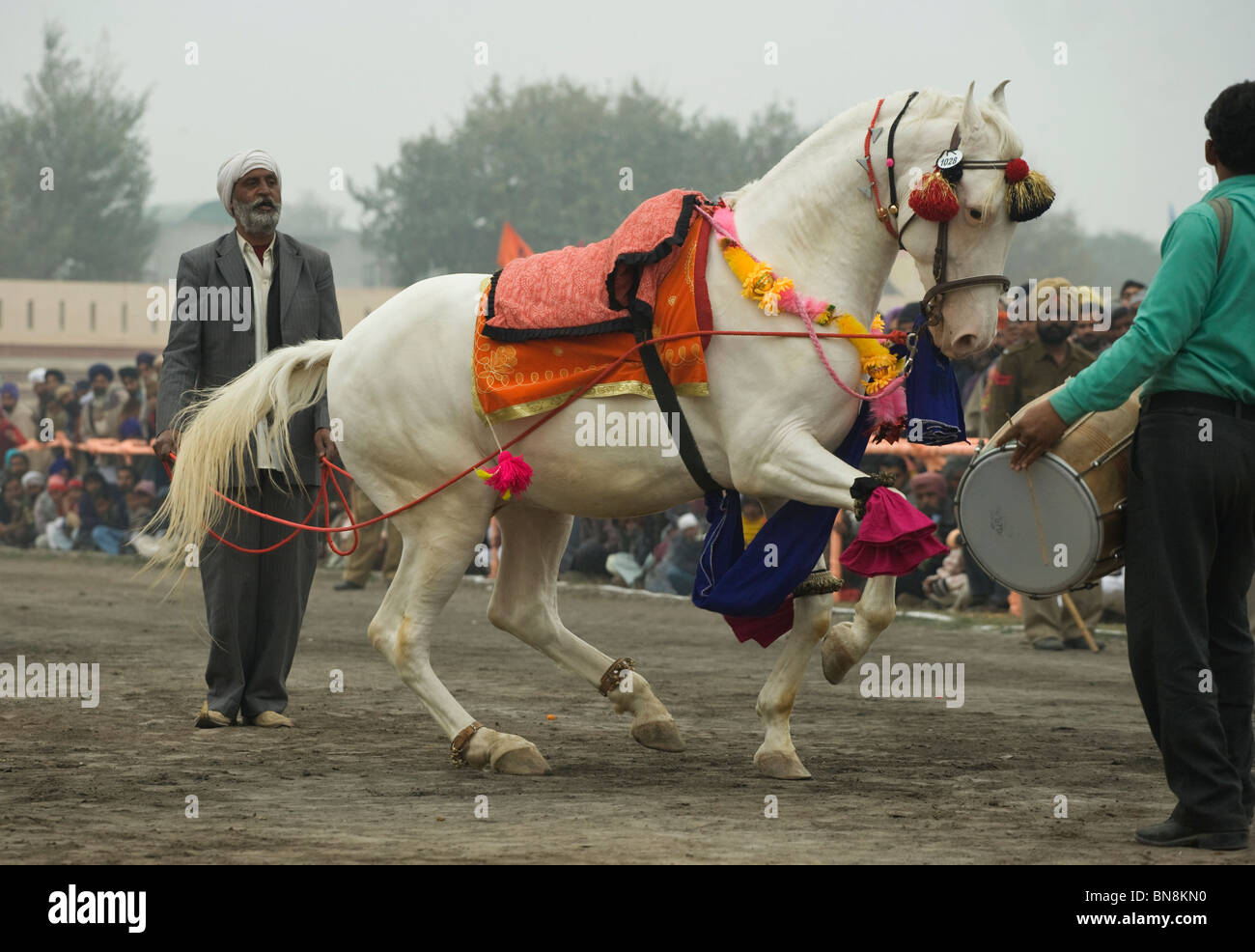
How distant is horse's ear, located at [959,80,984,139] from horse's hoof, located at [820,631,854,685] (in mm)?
1971

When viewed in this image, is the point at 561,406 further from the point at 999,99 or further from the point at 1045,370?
the point at 1045,370

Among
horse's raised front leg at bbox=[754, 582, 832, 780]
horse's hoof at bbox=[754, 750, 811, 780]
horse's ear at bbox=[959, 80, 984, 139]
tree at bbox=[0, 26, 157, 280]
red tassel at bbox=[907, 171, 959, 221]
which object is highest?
tree at bbox=[0, 26, 157, 280]

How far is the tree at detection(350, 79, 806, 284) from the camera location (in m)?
68.4

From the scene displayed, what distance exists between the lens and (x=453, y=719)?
703cm

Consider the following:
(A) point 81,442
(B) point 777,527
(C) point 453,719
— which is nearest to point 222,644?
(C) point 453,719

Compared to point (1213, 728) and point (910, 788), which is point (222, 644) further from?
point (1213, 728)

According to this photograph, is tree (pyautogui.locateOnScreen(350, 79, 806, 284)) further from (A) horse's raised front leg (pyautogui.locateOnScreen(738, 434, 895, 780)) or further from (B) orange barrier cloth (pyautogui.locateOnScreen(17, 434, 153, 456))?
(A) horse's raised front leg (pyautogui.locateOnScreen(738, 434, 895, 780))

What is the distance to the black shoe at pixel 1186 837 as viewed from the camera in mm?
5160

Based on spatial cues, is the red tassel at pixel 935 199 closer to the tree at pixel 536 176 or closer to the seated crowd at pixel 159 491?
the seated crowd at pixel 159 491

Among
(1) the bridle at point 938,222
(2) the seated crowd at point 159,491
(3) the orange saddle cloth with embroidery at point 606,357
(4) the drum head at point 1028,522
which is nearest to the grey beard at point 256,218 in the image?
(3) the orange saddle cloth with embroidery at point 606,357

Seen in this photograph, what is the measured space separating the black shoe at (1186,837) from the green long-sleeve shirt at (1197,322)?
1277 mm

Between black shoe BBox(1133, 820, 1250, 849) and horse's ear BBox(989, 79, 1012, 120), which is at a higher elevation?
horse's ear BBox(989, 79, 1012, 120)

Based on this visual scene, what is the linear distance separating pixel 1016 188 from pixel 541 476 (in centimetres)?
213

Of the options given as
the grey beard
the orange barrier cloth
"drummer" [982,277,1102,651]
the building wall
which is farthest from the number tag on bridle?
the building wall
